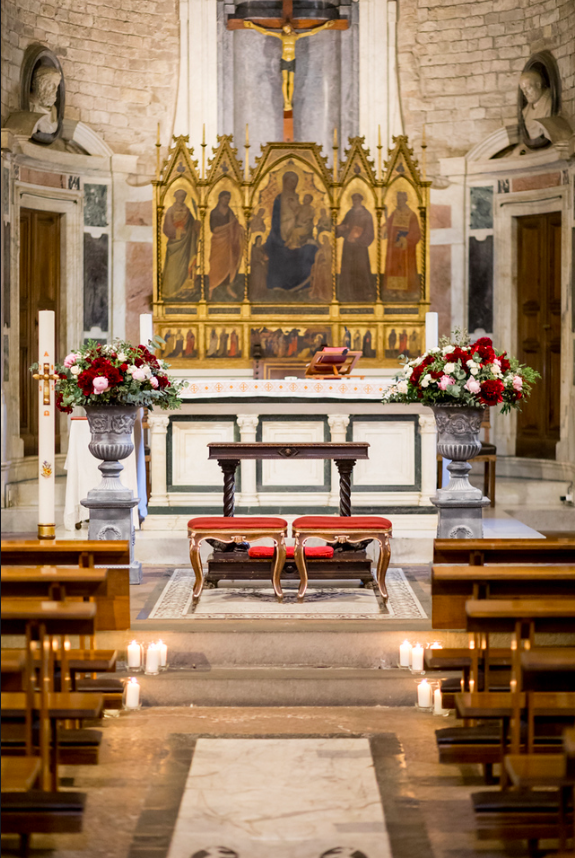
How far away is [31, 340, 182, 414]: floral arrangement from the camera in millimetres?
6695

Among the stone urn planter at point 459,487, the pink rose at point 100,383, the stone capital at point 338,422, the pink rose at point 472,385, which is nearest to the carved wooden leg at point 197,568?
the pink rose at point 100,383

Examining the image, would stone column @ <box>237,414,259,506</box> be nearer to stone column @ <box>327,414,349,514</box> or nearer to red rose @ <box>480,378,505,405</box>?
stone column @ <box>327,414,349,514</box>

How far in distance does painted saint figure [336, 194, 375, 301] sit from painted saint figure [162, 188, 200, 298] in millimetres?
1485

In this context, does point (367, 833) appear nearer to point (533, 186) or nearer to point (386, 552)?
point (386, 552)

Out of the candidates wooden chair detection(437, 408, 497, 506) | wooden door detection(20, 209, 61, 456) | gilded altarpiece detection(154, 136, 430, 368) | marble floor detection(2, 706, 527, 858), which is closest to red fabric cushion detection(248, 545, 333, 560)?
marble floor detection(2, 706, 527, 858)

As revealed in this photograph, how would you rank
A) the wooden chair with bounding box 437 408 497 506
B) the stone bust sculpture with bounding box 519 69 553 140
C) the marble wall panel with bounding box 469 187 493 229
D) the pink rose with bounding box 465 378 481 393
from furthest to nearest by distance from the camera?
the marble wall panel with bounding box 469 187 493 229 → the stone bust sculpture with bounding box 519 69 553 140 → the wooden chair with bounding box 437 408 497 506 → the pink rose with bounding box 465 378 481 393

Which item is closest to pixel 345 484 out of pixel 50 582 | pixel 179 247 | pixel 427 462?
pixel 427 462

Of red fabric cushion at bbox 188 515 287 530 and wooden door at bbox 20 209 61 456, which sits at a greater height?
wooden door at bbox 20 209 61 456

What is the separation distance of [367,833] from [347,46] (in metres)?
10.7

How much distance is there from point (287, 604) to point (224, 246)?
16.6ft

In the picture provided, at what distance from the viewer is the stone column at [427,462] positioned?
8.87m

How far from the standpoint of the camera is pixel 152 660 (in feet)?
18.2

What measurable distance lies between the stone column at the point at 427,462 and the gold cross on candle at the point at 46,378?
10.4 feet

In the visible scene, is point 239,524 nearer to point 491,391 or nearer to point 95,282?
point 491,391
